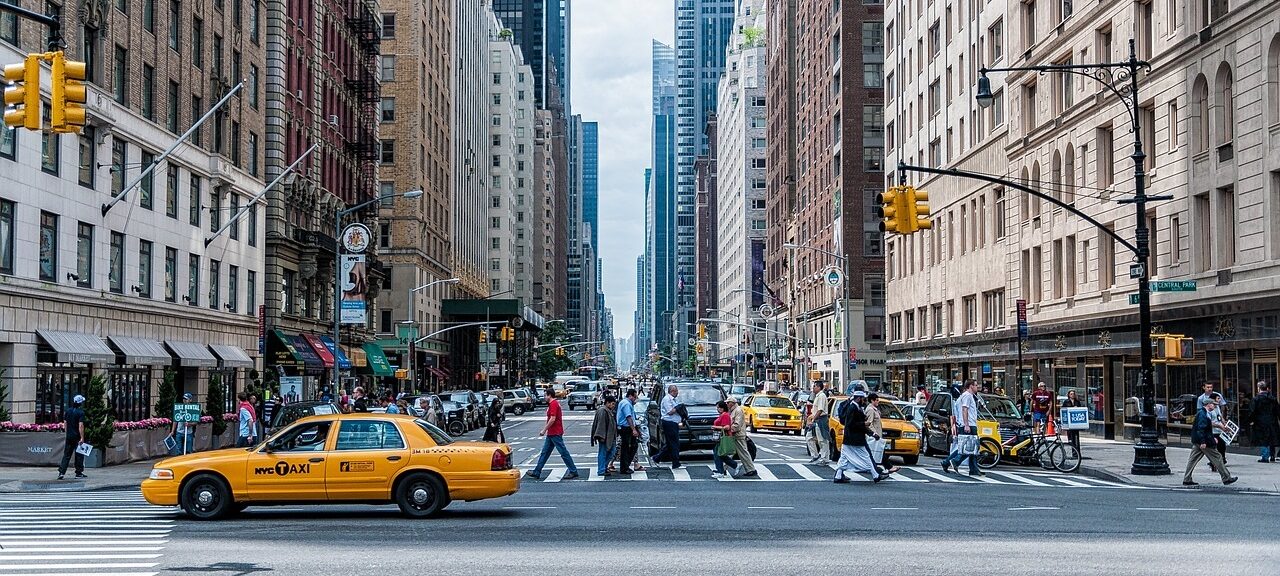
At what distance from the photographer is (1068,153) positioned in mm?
47562

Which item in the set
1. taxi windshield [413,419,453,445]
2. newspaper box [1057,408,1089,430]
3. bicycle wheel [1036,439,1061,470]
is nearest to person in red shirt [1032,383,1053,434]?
bicycle wheel [1036,439,1061,470]

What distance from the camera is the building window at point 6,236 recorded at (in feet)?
104

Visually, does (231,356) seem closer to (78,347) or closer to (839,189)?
(78,347)

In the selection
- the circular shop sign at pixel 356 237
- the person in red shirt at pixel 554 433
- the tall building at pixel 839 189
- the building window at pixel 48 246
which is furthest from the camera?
the tall building at pixel 839 189

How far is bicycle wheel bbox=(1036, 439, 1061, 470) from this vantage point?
2933 centimetres

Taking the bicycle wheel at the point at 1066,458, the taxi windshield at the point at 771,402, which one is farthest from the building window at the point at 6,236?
the taxi windshield at the point at 771,402

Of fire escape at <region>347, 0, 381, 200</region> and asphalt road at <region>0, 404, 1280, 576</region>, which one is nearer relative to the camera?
asphalt road at <region>0, 404, 1280, 576</region>

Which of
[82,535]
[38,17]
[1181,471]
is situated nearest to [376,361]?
[1181,471]

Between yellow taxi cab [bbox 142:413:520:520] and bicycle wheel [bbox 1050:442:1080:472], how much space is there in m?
15.4

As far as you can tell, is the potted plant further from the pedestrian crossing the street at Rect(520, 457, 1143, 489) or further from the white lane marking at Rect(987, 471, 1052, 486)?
the white lane marking at Rect(987, 471, 1052, 486)

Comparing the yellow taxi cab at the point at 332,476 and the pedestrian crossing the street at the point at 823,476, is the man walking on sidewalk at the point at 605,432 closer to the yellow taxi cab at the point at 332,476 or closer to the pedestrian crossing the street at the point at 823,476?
the pedestrian crossing the street at the point at 823,476

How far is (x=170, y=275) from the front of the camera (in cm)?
4384

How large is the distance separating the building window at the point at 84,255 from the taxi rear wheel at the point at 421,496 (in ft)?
70.2

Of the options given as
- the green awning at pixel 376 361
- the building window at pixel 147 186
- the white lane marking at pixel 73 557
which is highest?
the building window at pixel 147 186
